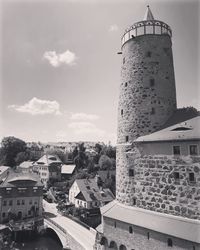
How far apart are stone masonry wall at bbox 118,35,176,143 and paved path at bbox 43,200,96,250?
1493 centimetres

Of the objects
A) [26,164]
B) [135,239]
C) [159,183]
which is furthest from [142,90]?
[26,164]

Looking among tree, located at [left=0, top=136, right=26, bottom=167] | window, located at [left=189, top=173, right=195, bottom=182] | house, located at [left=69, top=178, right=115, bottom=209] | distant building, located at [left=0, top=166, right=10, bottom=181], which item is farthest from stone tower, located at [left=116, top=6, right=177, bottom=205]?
tree, located at [left=0, top=136, right=26, bottom=167]

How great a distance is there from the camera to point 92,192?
1786 inches

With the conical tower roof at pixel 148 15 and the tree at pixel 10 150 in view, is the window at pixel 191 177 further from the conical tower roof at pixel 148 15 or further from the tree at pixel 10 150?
the tree at pixel 10 150

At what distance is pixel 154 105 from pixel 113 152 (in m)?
82.1

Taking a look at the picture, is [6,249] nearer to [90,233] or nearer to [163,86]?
[90,233]

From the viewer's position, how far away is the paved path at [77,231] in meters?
26.6

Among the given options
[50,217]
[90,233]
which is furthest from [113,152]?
[90,233]

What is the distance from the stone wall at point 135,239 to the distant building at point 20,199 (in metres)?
22.8

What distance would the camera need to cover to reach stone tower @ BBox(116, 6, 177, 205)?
62.4 feet

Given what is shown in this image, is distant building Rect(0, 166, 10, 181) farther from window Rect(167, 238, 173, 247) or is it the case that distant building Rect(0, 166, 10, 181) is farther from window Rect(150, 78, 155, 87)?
window Rect(167, 238, 173, 247)

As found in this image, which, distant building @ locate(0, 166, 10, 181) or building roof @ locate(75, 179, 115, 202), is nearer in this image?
building roof @ locate(75, 179, 115, 202)

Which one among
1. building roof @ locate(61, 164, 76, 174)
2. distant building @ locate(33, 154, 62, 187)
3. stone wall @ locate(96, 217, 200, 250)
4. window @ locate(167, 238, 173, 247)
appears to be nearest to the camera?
stone wall @ locate(96, 217, 200, 250)

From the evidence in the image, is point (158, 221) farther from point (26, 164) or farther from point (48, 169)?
point (26, 164)
